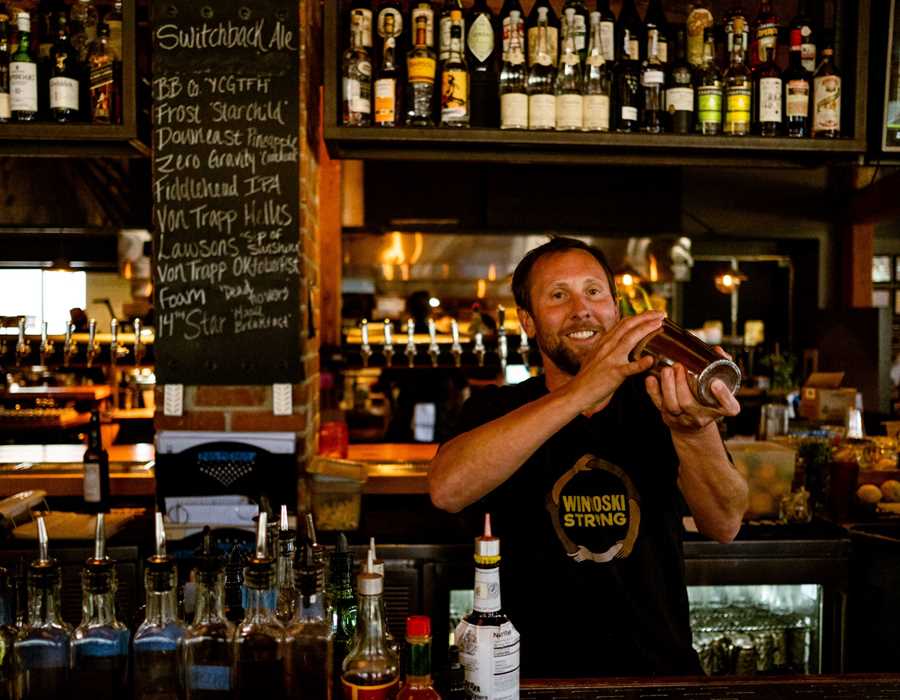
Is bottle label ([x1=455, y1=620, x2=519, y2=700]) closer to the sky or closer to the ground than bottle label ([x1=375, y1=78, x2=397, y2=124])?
closer to the ground

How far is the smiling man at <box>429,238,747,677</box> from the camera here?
162cm

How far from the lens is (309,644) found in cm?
107

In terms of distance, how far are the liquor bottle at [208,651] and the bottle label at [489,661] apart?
0.30 meters

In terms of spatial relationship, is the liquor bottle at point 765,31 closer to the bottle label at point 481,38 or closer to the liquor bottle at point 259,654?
the bottle label at point 481,38

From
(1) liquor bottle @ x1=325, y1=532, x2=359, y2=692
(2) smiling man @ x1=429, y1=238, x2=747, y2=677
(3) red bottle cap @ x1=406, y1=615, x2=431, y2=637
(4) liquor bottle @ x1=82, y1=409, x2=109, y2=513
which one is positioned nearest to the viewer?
(3) red bottle cap @ x1=406, y1=615, x2=431, y2=637

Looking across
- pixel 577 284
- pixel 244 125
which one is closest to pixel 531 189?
pixel 244 125

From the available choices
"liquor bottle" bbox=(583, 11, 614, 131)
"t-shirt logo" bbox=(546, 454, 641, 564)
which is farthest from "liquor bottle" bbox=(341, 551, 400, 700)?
"liquor bottle" bbox=(583, 11, 614, 131)

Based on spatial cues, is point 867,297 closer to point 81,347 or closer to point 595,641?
point 81,347

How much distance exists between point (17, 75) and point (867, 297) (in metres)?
7.70

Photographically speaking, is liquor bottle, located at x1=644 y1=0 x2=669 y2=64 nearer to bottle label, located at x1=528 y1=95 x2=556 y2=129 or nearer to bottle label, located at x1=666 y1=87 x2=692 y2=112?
bottle label, located at x1=666 y1=87 x2=692 y2=112

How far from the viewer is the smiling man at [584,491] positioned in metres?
1.62

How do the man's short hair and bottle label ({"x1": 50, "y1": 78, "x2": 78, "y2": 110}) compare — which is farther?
bottle label ({"x1": 50, "y1": 78, "x2": 78, "y2": 110})

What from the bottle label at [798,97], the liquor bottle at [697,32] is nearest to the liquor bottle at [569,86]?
the liquor bottle at [697,32]

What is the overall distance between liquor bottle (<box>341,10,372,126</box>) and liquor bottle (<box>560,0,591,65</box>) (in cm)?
62
